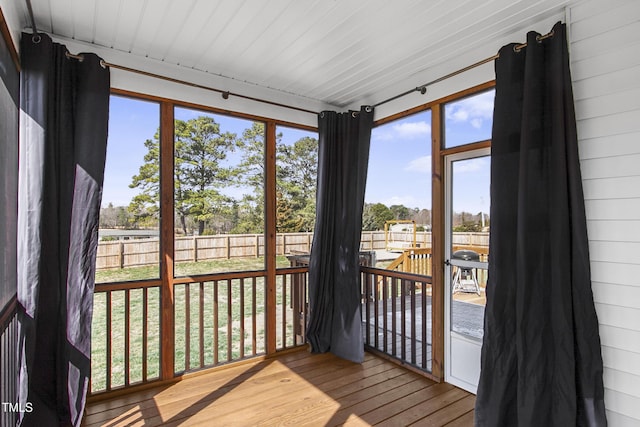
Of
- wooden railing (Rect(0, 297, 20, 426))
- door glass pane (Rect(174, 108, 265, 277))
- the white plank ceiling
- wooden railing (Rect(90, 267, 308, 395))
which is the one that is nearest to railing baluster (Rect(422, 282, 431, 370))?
wooden railing (Rect(90, 267, 308, 395))

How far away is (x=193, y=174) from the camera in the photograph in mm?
2953

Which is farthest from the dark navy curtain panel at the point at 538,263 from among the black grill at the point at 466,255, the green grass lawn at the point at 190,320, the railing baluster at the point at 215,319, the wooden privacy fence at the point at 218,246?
the railing baluster at the point at 215,319

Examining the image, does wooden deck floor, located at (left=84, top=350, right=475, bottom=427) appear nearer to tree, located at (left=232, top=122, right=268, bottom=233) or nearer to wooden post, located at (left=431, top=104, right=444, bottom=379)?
wooden post, located at (left=431, top=104, right=444, bottom=379)

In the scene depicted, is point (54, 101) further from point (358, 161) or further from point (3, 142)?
point (358, 161)

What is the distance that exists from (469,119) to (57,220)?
2987mm

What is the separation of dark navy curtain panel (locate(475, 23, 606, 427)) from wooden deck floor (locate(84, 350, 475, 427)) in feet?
1.58

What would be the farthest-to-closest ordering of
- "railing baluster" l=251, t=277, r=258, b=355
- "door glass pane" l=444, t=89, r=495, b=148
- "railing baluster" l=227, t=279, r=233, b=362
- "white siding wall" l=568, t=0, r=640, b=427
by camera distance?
"railing baluster" l=251, t=277, r=258, b=355
"railing baluster" l=227, t=279, r=233, b=362
"door glass pane" l=444, t=89, r=495, b=148
"white siding wall" l=568, t=0, r=640, b=427

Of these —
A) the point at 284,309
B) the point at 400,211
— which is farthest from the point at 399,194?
the point at 284,309

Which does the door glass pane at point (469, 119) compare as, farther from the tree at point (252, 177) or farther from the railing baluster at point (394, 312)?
the tree at point (252, 177)

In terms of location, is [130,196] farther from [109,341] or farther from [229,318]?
[229,318]

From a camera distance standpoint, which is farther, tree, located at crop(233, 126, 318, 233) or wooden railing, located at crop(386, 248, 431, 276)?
tree, located at crop(233, 126, 318, 233)

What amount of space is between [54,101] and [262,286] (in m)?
2.15

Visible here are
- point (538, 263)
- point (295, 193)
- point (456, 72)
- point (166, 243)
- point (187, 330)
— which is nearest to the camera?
point (538, 263)

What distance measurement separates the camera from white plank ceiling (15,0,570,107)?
2.03 m
